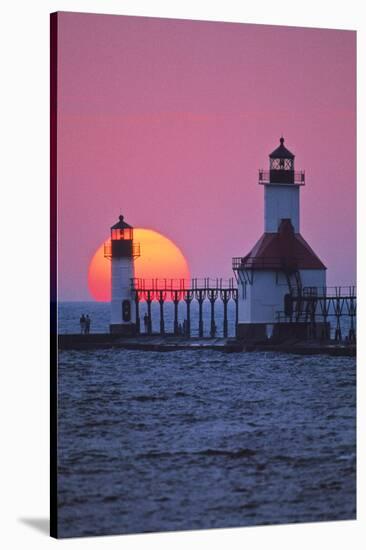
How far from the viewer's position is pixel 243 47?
1734 centimetres

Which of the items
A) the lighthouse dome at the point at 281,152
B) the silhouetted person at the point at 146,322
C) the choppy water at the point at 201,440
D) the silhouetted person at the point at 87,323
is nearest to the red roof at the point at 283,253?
the lighthouse dome at the point at 281,152

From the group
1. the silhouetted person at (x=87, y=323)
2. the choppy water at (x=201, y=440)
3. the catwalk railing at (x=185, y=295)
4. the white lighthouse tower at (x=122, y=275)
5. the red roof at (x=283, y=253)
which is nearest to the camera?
the choppy water at (x=201, y=440)

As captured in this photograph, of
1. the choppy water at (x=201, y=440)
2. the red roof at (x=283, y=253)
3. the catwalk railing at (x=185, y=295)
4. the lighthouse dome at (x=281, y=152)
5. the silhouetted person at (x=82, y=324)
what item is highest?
the lighthouse dome at (x=281, y=152)

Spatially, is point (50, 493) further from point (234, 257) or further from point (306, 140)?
point (306, 140)

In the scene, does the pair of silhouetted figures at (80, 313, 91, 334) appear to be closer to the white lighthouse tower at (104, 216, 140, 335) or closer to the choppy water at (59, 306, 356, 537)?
the choppy water at (59, 306, 356, 537)

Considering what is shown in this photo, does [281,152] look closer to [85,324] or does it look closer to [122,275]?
[122,275]

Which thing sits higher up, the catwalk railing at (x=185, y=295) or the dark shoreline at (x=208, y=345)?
the catwalk railing at (x=185, y=295)

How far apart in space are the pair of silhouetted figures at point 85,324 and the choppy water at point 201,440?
0.23 meters

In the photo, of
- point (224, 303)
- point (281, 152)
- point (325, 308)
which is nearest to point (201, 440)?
point (224, 303)

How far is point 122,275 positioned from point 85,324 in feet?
1.93

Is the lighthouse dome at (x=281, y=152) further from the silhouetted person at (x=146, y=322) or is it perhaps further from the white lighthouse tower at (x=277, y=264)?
the silhouetted person at (x=146, y=322)

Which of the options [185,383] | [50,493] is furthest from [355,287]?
[50,493]

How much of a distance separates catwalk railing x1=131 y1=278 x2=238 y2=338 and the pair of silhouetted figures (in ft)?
1.75

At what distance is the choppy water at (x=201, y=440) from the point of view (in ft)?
53.8
